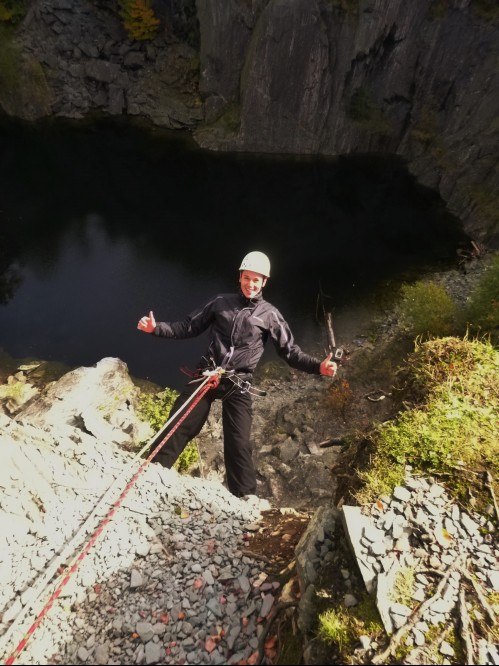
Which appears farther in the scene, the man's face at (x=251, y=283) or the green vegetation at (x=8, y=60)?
the green vegetation at (x=8, y=60)

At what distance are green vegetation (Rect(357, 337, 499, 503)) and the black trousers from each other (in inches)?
96.2

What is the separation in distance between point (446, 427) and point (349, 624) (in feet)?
7.48

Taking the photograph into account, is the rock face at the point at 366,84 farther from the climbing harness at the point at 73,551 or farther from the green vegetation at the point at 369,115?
the climbing harness at the point at 73,551

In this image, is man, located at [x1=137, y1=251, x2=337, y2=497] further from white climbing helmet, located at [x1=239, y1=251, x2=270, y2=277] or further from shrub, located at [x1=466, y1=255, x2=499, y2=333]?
shrub, located at [x1=466, y1=255, x2=499, y2=333]

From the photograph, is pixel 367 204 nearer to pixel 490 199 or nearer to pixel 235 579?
pixel 490 199

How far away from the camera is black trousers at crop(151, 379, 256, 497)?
21.9 feet

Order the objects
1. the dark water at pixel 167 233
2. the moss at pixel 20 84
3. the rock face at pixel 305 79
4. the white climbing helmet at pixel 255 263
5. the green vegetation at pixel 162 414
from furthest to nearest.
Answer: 1. the moss at pixel 20 84
2. the rock face at pixel 305 79
3. the dark water at pixel 167 233
4. the green vegetation at pixel 162 414
5. the white climbing helmet at pixel 255 263

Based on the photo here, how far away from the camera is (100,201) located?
2777cm

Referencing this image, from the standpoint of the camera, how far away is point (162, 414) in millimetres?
11555

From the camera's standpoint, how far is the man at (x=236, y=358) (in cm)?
657

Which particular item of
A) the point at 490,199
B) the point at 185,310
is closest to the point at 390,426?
the point at 185,310

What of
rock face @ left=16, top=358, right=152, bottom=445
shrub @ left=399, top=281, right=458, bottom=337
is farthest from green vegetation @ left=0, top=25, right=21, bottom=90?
shrub @ left=399, top=281, right=458, bottom=337

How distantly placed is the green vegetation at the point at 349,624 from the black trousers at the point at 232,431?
11.2ft

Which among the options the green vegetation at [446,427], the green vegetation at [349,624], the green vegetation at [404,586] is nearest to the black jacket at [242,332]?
the green vegetation at [446,427]
